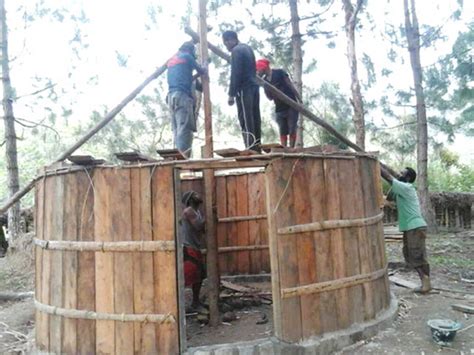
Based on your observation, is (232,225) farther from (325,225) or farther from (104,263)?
(104,263)

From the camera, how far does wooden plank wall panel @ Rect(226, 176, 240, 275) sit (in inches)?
330

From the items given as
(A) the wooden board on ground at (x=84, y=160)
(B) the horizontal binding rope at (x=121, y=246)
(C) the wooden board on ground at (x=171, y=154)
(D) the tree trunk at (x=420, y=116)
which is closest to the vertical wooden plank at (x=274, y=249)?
(C) the wooden board on ground at (x=171, y=154)

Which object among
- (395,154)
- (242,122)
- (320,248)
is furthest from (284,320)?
(395,154)

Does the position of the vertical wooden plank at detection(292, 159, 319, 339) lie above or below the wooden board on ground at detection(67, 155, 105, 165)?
below

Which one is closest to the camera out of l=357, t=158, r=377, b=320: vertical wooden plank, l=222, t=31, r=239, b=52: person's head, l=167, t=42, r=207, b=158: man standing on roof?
l=357, t=158, r=377, b=320: vertical wooden plank

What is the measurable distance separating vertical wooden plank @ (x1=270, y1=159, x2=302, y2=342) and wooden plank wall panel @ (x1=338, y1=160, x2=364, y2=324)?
2.44 feet

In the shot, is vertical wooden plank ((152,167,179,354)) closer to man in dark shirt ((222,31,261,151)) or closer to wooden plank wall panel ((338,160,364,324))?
man in dark shirt ((222,31,261,151))

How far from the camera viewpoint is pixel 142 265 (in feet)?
15.0

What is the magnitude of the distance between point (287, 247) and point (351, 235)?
3.26 ft

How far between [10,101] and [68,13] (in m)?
2.98

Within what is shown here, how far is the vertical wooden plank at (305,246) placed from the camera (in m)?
Result: 4.77

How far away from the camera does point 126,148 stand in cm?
1480

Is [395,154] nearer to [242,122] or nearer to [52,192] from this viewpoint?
[242,122]

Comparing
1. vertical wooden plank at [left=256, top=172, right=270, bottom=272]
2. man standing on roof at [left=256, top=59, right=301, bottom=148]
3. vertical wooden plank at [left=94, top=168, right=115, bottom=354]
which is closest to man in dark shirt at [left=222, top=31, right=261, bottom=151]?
man standing on roof at [left=256, top=59, right=301, bottom=148]
